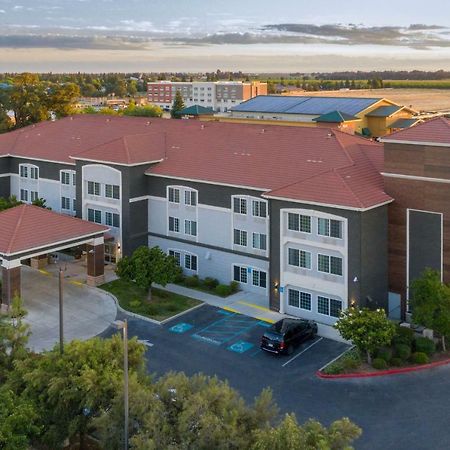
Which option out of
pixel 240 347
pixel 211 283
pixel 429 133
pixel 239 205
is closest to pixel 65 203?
pixel 211 283

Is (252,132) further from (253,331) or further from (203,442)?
(203,442)

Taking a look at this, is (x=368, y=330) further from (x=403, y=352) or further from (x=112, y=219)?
(x=112, y=219)

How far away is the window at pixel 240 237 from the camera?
1925 inches

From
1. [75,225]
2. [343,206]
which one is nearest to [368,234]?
[343,206]

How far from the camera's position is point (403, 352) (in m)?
36.3

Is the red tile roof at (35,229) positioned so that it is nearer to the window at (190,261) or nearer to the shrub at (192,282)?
the window at (190,261)

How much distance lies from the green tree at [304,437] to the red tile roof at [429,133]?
24.1 metres

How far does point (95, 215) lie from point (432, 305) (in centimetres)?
3045

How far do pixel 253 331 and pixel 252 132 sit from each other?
67.7 feet

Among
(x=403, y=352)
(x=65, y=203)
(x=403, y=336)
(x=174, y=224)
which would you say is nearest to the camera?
(x=403, y=352)

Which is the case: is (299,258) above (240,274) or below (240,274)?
above

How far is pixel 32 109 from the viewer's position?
10325 cm

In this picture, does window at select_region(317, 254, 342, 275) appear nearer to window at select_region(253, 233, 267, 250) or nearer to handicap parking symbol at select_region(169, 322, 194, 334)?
window at select_region(253, 233, 267, 250)

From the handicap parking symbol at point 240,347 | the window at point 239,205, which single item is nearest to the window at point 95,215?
the window at point 239,205
